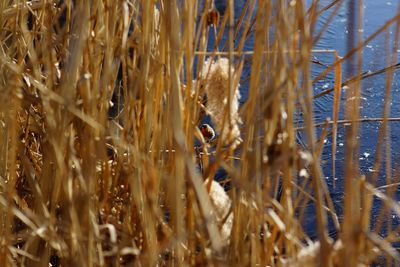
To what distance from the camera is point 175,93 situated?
0.62 metres

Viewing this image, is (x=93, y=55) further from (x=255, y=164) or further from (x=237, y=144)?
(x=255, y=164)

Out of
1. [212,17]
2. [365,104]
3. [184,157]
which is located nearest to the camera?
[184,157]

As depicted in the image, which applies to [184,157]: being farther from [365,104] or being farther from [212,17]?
[365,104]

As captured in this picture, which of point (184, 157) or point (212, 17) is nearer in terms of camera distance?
point (184, 157)

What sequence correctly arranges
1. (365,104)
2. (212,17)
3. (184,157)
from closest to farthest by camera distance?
(184,157)
(212,17)
(365,104)

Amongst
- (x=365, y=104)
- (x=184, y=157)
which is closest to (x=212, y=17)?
(x=184, y=157)

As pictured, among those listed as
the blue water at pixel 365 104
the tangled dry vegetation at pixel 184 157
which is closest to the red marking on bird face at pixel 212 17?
the tangled dry vegetation at pixel 184 157

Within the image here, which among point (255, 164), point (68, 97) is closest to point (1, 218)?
point (68, 97)

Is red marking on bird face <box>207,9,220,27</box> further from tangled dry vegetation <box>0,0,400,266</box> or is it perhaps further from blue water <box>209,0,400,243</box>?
blue water <box>209,0,400,243</box>

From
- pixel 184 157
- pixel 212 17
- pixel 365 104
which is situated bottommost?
pixel 365 104

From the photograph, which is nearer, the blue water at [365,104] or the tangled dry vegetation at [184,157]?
the tangled dry vegetation at [184,157]

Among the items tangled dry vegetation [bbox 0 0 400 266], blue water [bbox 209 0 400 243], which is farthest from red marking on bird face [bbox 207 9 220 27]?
blue water [bbox 209 0 400 243]

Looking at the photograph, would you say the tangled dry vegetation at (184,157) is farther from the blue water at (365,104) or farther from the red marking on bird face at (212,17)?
the blue water at (365,104)

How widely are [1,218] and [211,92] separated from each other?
0.32 meters
